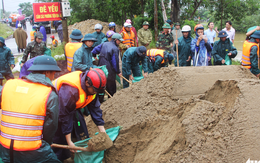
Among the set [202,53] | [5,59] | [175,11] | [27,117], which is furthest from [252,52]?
[175,11]

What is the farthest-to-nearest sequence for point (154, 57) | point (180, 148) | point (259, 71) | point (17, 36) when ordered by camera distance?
point (17, 36) < point (154, 57) < point (259, 71) < point (180, 148)

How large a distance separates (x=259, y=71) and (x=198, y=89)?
253 centimetres

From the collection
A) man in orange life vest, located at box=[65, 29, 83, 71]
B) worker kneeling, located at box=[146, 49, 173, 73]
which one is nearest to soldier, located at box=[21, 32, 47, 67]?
man in orange life vest, located at box=[65, 29, 83, 71]

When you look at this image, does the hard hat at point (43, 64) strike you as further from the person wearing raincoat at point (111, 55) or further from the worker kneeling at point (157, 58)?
the worker kneeling at point (157, 58)

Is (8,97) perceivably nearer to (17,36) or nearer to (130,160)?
(130,160)

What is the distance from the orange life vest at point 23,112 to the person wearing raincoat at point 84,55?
2426mm

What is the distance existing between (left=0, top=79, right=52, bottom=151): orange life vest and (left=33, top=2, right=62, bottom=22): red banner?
636 centimetres

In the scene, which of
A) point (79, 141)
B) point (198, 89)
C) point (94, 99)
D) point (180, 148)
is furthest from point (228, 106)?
point (79, 141)

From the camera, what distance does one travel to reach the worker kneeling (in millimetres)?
5859

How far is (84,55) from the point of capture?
4.73m

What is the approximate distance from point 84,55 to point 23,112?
8.95 ft

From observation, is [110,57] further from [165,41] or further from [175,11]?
[175,11]

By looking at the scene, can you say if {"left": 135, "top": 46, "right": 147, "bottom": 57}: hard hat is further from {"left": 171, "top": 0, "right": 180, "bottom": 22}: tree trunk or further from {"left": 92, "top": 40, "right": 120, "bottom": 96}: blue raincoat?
{"left": 171, "top": 0, "right": 180, "bottom": 22}: tree trunk

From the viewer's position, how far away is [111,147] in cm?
315
